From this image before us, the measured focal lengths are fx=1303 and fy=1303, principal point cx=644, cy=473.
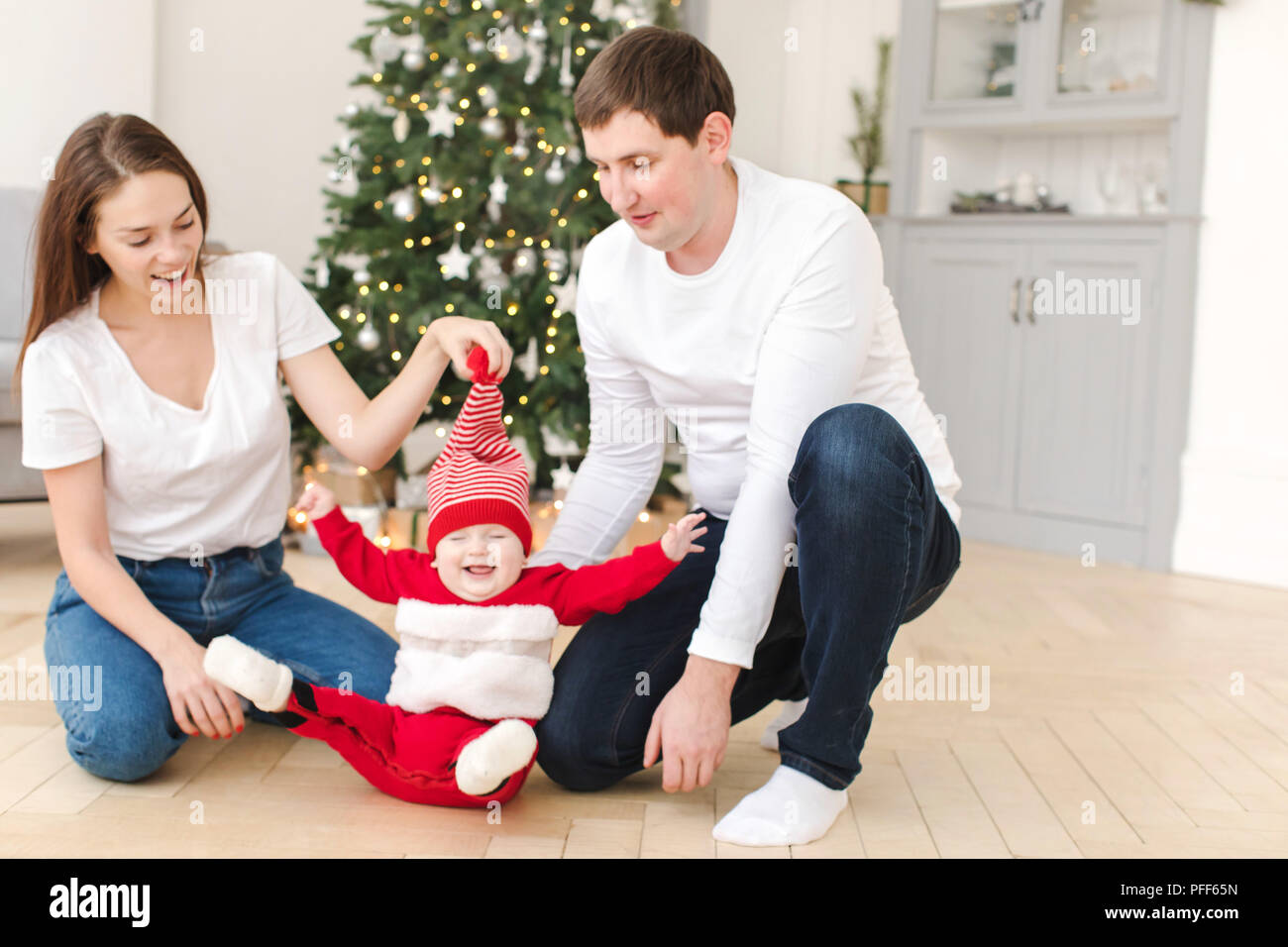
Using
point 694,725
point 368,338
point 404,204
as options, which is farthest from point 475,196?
point 694,725

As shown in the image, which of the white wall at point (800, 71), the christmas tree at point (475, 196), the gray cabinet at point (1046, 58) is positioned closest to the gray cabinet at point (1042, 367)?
the gray cabinet at point (1046, 58)

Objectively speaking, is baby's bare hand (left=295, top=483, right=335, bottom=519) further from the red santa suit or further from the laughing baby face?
the laughing baby face

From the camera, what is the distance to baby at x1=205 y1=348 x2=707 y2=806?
60.1 inches

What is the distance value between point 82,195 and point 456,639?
2.30ft

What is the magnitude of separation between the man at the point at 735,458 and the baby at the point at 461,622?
0.08 meters

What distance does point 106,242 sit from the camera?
1590 mm

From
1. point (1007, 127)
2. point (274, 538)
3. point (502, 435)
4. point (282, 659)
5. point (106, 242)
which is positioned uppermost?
point (1007, 127)

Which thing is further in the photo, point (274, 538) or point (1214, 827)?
point (274, 538)

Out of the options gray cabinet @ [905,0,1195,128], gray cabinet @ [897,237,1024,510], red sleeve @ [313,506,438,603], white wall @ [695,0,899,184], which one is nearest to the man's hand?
red sleeve @ [313,506,438,603]

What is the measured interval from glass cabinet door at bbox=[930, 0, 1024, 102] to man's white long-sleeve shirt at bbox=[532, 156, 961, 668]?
2.37m

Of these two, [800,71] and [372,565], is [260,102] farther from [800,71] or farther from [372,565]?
[372,565]
